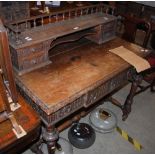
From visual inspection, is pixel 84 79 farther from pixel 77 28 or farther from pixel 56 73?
pixel 77 28

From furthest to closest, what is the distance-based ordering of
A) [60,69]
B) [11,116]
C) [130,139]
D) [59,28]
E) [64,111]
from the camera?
[130,139] < [59,28] < [60,69] < [64,111] < [11,116]

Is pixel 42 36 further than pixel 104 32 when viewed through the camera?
No

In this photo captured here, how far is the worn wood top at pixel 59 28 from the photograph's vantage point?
184 centimetres

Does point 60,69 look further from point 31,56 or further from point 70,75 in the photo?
point 31,56

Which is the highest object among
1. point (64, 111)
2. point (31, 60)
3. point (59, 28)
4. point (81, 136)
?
point (59, 28)

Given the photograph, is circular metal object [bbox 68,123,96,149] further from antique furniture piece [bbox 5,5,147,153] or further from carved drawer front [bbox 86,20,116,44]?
carved drawer front [bbox 86,20,116,44]

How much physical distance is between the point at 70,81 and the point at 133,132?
1553 millimetres

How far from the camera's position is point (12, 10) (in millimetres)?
2957

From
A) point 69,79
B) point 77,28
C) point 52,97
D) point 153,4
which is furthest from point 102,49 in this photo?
point 153,4

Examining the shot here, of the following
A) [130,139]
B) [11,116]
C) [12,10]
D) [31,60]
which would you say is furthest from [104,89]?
[12,10]

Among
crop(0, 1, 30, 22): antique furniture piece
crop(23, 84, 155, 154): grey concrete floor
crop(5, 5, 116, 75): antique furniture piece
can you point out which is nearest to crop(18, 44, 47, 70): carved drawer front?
crop(5, 5, 116, 75): antique furniture piece

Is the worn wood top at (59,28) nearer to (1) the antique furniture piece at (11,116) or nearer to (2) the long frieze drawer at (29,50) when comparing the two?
(2) the long frieze drawer at (29,50)

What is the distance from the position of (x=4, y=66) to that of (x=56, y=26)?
0.91 m

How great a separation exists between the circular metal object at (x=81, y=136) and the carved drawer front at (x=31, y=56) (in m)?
1.11
